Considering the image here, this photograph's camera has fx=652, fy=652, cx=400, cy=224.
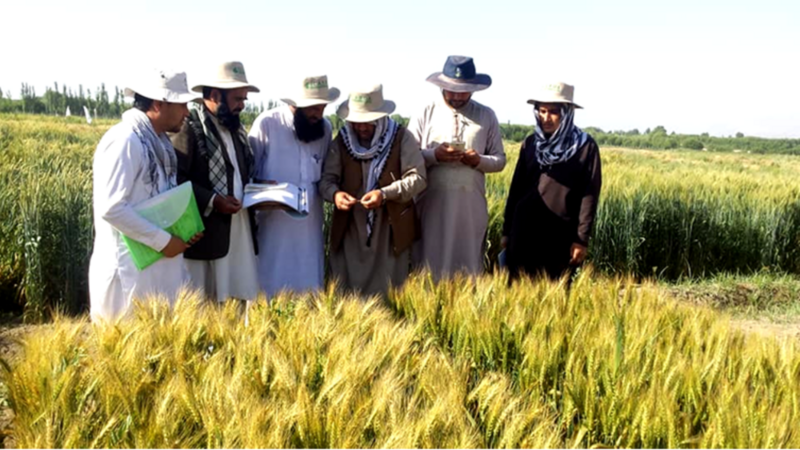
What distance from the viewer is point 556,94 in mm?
4035

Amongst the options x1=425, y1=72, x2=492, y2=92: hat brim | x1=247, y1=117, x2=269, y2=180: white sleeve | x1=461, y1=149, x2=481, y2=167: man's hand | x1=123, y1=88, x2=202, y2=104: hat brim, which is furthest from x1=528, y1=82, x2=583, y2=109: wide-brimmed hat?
x1=123, y1=88, x2=202, y2=104: hat brim

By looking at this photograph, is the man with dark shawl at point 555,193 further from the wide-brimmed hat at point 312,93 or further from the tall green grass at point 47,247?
the tall green grass at point 47,247

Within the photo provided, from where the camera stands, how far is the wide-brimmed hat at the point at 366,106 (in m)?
3.97

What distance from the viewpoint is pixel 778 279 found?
7719 mm

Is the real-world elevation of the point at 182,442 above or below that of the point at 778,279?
above

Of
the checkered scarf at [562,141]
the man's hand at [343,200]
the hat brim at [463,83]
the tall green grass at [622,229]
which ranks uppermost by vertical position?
the hat brim at [463,83]

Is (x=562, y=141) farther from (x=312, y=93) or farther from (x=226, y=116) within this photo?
(x=226, y=116)

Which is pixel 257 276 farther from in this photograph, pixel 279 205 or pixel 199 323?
pixel 199 323

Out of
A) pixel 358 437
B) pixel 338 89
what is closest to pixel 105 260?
pixel 338 89

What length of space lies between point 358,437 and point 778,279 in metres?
7.65

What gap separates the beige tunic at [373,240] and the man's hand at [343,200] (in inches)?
2.4

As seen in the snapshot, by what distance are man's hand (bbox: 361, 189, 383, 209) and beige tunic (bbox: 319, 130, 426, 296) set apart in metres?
0.08

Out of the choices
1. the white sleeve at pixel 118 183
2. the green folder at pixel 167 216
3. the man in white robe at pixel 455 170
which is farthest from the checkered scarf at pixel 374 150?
the white sleeve at pixel 118 183

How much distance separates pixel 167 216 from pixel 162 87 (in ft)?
1.98
